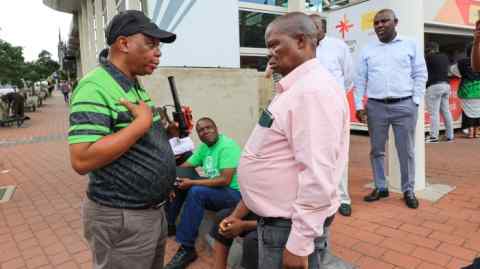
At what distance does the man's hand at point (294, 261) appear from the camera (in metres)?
1.33

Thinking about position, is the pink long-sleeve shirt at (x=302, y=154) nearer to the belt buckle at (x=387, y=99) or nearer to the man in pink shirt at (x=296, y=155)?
the man in pink shirt at (x=296, y=155)

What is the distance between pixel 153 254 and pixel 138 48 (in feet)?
3.06

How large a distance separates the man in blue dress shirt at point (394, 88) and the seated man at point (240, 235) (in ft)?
7.05

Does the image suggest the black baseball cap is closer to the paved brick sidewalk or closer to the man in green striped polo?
the man in green striped polo

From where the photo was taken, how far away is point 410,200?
3.71m

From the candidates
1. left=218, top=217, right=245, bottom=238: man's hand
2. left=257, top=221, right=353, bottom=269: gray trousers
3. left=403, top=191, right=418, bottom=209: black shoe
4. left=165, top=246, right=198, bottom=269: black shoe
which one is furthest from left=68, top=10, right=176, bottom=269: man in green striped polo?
left=403, top=191, right=418, bottom=209: black shoe

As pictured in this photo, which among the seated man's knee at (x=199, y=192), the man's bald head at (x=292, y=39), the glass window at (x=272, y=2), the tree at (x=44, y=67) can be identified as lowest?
the seated man's knee at (x=199, y=192)

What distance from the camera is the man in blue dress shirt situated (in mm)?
3623

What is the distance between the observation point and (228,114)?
5.41 meters

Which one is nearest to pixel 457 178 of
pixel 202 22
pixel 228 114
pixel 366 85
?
pixel 366 85

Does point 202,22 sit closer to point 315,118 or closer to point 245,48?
point 245,48

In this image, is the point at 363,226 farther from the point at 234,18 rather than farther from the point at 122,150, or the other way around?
the point at 234,18

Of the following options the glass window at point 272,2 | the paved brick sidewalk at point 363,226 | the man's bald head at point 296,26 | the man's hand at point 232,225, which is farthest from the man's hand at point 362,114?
the glass window at point 272,2

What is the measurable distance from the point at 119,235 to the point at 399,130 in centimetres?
305
